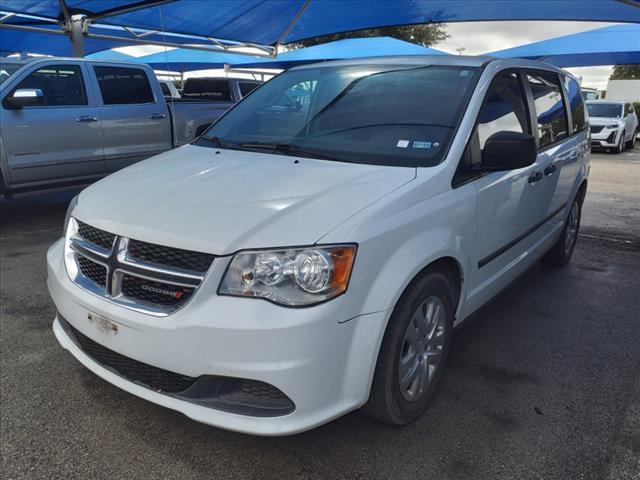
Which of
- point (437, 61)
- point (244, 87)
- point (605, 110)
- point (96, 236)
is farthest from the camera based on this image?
point (605, 110)

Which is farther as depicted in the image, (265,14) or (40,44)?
(40,44)

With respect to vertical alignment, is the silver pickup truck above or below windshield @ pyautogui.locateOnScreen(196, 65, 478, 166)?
below

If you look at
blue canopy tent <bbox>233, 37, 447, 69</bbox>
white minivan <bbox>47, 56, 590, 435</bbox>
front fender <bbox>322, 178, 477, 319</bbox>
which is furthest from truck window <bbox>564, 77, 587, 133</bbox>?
blue canopy tent <bbox>233, 37, 447, 69</bbox>

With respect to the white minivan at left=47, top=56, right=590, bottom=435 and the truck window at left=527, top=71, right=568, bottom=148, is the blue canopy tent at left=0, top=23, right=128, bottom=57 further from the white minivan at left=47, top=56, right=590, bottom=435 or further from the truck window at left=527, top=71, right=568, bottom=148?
the white minivan at left=47, top=56, right=590, bottom=435

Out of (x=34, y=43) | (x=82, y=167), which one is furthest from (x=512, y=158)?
(x=34, y=43)

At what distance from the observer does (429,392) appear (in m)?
2.71

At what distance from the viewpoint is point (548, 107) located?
4.08 metres

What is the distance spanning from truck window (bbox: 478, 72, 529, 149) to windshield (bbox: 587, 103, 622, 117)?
1691 cm

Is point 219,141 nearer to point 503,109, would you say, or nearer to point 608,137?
point 503,109

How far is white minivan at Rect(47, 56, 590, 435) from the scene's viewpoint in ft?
6.73

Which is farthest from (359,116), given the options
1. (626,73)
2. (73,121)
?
(626,73)

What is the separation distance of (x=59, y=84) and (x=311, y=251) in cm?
569

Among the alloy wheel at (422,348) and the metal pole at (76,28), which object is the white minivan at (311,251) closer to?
the alloy wheel at (422,348)

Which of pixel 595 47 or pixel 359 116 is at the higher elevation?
pixel 595 47
